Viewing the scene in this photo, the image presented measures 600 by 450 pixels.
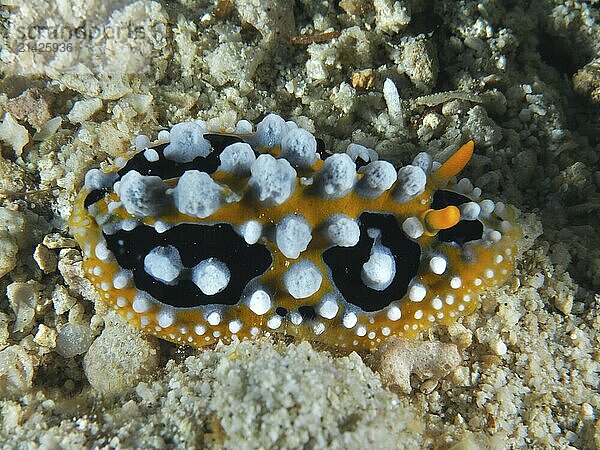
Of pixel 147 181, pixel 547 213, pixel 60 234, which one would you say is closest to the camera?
pixel 147 181

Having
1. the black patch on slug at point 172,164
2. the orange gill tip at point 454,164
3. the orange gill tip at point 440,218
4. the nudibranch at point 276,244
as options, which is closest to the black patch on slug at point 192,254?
the nudibranch at point 276,244

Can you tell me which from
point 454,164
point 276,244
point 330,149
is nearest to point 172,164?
point 276,244

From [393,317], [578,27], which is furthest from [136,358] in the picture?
[578,27]

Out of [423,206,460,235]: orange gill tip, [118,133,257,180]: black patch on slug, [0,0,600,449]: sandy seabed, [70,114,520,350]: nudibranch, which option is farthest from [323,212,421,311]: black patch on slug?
[118,133,257,180]: black patch on slug

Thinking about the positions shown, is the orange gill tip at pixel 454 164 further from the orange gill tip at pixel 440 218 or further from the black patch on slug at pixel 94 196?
the black patch on slug at pixel 94 196

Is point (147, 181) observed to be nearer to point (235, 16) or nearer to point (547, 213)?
point (235, 16)

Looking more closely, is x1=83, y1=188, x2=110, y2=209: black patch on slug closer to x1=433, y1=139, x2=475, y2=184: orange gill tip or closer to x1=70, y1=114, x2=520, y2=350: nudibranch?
x1=70, y1=114, x2=520, y2=350: nudibranch

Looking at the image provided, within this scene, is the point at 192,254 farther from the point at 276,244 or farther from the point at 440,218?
the point at 440,218
